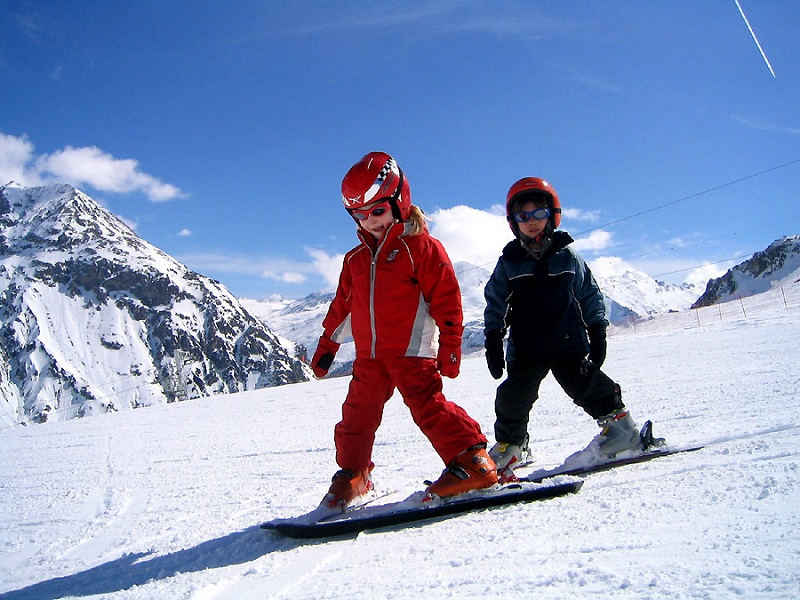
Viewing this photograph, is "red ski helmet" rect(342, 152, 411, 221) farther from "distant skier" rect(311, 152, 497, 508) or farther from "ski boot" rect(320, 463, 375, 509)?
"ski boot" rect(320, 463, 375, 509)

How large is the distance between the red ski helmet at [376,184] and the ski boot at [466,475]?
125 centimetres

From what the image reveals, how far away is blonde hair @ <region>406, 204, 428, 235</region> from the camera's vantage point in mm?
2727

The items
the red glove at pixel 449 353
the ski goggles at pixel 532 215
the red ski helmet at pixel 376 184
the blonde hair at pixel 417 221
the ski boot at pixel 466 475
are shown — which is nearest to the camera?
the ski boot at pixel 466 475

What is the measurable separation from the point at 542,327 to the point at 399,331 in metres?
0.86

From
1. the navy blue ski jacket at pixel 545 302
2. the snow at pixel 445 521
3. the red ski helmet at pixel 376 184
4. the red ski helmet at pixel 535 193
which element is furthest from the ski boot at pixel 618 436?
the red ski helmet at pixel 376 184

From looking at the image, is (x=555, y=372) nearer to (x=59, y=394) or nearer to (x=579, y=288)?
(x=579, y=288)

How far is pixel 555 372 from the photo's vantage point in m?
2.92

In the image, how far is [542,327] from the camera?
2.88m

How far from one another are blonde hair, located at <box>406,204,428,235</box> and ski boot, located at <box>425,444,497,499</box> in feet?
3.72

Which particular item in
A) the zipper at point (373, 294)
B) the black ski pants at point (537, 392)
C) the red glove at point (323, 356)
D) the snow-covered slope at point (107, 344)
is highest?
the snow-covered slope at point (107, 344)

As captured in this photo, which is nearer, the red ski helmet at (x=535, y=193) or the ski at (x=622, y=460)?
the ski at (x=622, y=460)

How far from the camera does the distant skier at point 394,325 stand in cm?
247

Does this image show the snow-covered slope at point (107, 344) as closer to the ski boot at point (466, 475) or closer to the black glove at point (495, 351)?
the black glove at point (495, 351)

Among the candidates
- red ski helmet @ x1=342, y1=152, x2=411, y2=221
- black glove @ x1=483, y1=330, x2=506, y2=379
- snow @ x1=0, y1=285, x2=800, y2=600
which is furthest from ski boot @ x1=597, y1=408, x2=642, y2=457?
red ski helmet @ x1=342, y1=152, x2=411, y2=221
